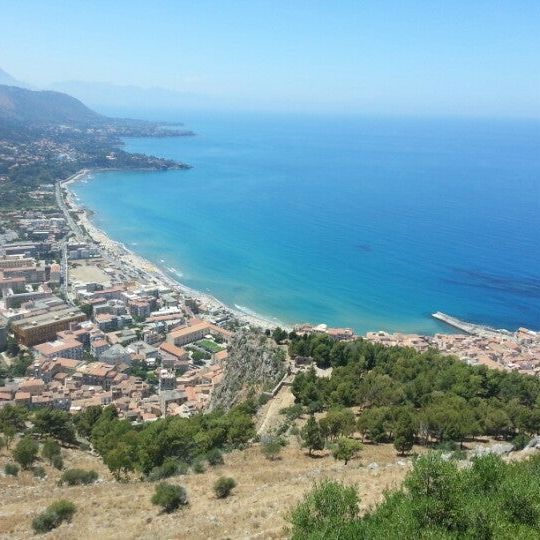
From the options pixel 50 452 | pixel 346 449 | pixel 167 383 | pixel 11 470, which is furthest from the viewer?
pixel 167 383

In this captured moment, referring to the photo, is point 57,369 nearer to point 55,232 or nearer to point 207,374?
point 207,374

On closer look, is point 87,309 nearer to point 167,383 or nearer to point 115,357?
point 115,357

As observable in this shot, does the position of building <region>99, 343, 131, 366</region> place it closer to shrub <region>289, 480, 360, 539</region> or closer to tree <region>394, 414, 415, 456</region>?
tree <region>394, 414, 415, 456</region>

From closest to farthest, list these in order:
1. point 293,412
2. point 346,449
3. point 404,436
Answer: point 346,449 < point 404,436 < point 293,412

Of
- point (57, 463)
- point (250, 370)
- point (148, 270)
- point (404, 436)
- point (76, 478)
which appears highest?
point (404, 436)

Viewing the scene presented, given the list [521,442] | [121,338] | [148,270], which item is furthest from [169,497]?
[148,270]

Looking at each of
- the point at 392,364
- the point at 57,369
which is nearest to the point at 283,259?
the point at 57,369

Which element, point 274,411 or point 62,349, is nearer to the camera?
point 274,411
